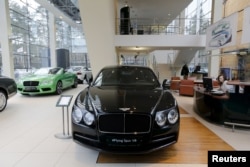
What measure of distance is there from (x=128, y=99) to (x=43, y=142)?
1.67 meters

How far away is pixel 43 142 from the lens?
3.46m

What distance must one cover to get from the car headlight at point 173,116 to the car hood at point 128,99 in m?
0.09

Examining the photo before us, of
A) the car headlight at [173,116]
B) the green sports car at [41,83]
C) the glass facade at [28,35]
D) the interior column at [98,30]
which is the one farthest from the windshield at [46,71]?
the car headlight at [173,116]

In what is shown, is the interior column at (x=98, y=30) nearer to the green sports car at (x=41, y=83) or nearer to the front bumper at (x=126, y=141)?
the green sports car at (x=41, y=83)

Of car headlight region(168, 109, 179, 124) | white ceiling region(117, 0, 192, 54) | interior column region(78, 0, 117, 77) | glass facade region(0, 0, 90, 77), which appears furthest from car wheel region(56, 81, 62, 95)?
car headlight region(168, 109, 179, 124)

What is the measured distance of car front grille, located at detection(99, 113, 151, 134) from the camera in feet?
8.44

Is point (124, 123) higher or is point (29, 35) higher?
point (29, 35)

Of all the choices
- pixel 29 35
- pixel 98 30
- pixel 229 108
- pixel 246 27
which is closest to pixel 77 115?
pixel 229 108

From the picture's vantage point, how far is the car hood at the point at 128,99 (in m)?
2.67

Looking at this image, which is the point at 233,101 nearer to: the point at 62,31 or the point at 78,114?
the point at 78,114

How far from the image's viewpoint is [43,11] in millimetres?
15562

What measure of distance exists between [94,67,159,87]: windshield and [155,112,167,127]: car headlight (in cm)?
111

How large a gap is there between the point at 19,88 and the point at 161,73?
12.1m

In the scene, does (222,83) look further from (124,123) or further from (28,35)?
(28,35)
